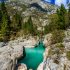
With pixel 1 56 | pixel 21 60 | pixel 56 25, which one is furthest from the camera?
pixel 56 25

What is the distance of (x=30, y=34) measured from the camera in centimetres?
12619

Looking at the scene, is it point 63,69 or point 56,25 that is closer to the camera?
point 63,69

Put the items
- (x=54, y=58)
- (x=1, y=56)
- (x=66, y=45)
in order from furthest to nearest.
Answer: (x=66, y=45), (x=1, y=56), (x=54, y=58)

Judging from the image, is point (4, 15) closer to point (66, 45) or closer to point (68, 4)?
point (68, 4)

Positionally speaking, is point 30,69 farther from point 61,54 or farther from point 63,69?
point 63,69

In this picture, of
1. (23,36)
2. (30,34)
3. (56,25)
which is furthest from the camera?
(30,34)

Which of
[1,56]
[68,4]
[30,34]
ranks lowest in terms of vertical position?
[30,34]

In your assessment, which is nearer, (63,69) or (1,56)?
(63,69)

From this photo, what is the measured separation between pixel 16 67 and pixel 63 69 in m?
15.7

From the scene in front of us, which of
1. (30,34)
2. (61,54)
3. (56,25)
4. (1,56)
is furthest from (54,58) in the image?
(30,34)

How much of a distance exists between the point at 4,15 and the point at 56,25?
29.9 meters

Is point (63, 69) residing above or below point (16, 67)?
above

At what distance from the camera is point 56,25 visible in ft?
335

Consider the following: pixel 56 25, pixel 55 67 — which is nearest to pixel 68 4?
pixel 56 25
